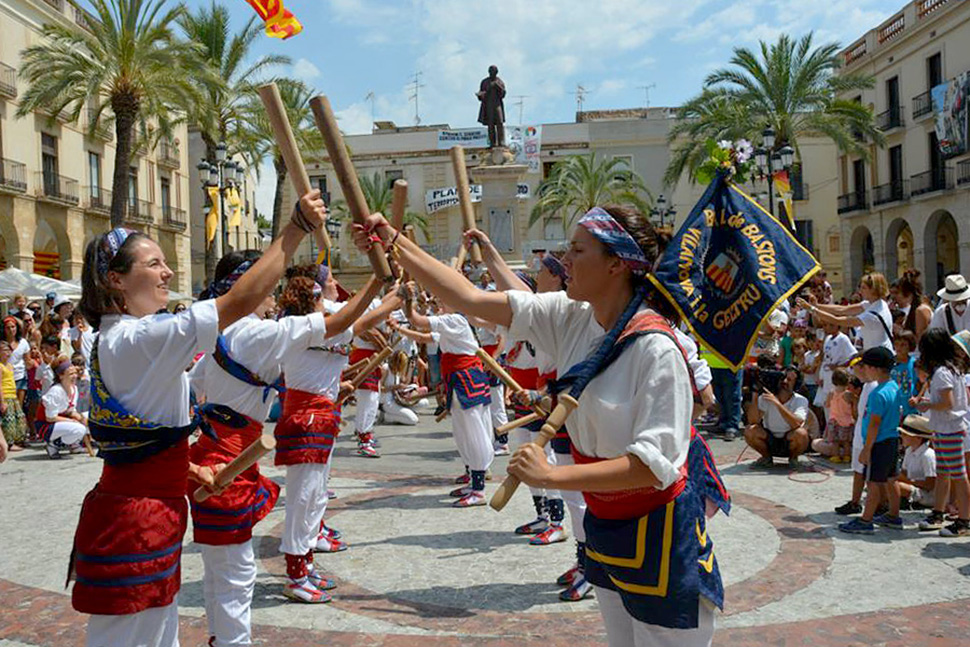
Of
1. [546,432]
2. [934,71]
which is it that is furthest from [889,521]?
[934,71]

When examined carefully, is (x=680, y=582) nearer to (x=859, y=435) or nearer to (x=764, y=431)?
(x=859, y=435)

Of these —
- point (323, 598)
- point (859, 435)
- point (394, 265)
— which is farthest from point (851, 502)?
point (394, 265)

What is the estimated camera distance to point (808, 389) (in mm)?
12172

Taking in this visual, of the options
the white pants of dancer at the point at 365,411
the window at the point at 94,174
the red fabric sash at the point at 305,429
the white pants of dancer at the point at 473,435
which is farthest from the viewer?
the window at the point at 94,174

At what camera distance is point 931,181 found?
35688 millimetres

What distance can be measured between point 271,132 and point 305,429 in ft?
68.2

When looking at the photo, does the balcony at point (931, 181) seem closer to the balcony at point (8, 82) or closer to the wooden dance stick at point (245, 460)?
the balcony at point (8, 82)

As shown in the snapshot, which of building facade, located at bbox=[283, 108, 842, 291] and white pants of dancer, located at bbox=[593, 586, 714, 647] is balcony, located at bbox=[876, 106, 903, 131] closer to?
building facade, located at bbox=[283, 108, 842, 291]

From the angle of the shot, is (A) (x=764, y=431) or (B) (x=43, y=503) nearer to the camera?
(B) (x=43, y=503)

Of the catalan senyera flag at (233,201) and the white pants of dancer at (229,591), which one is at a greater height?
the catalan senyera flag at (233,201)

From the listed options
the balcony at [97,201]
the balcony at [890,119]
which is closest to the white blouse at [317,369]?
the balcony at [97,201]

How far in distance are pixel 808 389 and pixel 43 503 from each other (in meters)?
9.98

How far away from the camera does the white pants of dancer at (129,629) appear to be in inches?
119

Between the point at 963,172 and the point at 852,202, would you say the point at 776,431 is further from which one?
the point at 852,202
